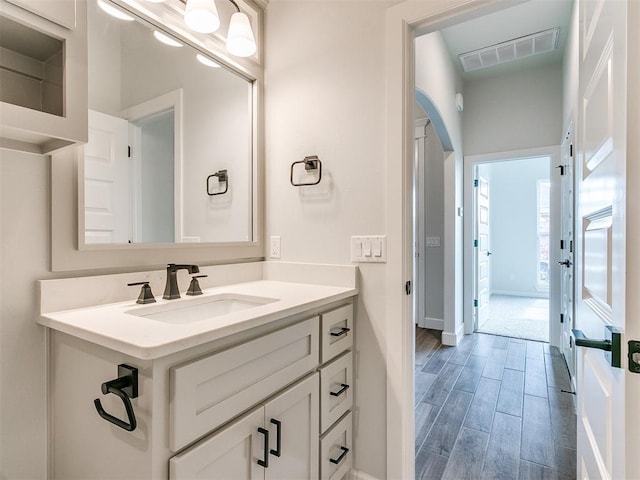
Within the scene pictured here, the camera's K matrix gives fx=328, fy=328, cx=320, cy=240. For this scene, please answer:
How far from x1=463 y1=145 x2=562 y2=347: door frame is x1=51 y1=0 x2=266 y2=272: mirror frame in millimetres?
2832

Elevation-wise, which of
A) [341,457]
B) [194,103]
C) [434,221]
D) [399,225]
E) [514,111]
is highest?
[514,111]

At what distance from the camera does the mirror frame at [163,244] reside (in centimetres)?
106

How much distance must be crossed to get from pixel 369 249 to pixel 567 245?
93.5 inches

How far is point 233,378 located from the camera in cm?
91

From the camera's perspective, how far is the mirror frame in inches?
41.6

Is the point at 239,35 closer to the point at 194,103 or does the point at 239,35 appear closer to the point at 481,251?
the point at 194,103

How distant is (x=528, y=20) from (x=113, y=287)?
3655 mm

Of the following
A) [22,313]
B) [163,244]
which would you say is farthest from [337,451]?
[22,313]

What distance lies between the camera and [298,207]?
1.68m

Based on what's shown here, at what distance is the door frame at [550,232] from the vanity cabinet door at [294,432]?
3.10 meters

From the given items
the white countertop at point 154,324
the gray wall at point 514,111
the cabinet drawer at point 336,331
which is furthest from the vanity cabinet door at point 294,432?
the gray wall at point 514,111

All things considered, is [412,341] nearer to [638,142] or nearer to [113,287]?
[638,142]

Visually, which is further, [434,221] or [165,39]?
[434,221]

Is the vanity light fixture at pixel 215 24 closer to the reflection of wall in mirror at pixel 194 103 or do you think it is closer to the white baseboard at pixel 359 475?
the reflection of wall in mirror at pixel 194 103
